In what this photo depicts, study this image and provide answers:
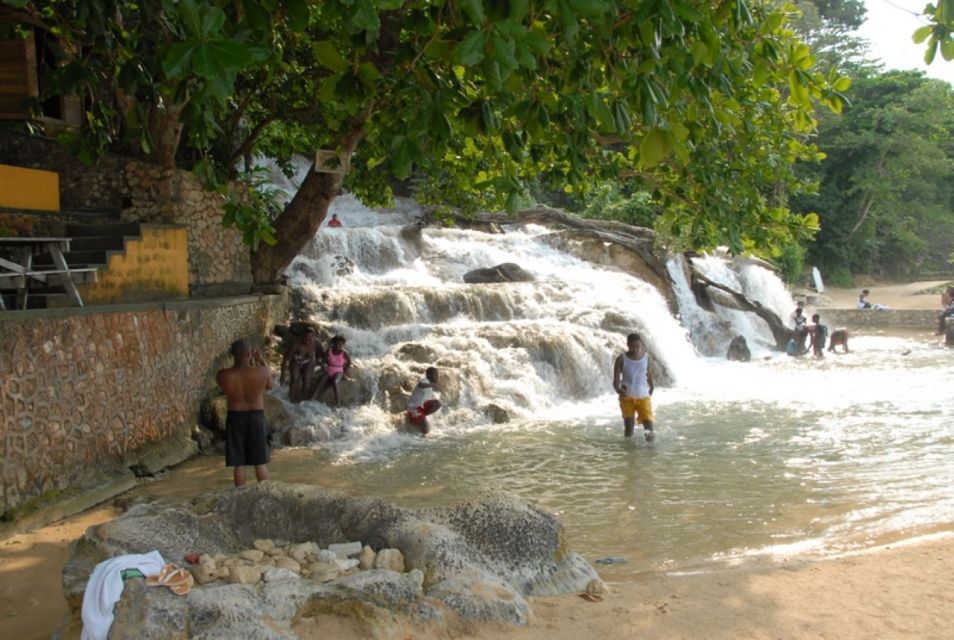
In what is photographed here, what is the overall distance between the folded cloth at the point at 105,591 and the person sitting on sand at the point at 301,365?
6779 millimetres

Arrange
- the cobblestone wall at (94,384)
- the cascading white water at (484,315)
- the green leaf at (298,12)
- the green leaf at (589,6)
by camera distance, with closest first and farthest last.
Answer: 1. the green leaf at (589,6)
2. the green leaf at (298,12)
3. the cobblestone wall at (94,384)
4. the cascading white water at (484,315)

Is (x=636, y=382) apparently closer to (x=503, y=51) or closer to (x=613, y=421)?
(x=613, y=421)

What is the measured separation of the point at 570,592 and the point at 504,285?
1070 cm

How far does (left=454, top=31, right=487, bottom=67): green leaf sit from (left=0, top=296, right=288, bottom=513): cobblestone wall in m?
4.92

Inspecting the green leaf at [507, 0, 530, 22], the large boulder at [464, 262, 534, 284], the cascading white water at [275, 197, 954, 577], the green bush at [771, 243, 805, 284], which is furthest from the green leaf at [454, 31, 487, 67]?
the green bush at [771, 243, 805, 284]

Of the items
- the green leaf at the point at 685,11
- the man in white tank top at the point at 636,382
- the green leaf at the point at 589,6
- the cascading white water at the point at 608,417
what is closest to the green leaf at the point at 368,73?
the green leaf at the point at 589,6

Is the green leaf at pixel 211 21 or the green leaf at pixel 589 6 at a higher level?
the green leaf at pixel 589 6

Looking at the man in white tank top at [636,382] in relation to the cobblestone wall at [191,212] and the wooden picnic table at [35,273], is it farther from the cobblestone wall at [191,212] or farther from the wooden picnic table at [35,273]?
the wooden picnic table at [35,273]

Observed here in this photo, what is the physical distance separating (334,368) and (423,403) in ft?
4.88

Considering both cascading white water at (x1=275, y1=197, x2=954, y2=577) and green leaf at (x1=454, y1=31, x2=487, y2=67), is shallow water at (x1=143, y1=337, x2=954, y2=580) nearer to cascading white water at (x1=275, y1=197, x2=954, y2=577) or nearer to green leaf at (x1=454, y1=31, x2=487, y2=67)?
cascading white water at (x1=275, y1=197, x2=954, y2=577)

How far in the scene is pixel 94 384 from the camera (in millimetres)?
7320

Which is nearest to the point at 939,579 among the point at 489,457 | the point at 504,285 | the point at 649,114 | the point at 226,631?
the point at 649,114

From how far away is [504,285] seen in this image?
594 inches

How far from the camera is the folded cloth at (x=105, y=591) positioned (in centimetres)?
339
